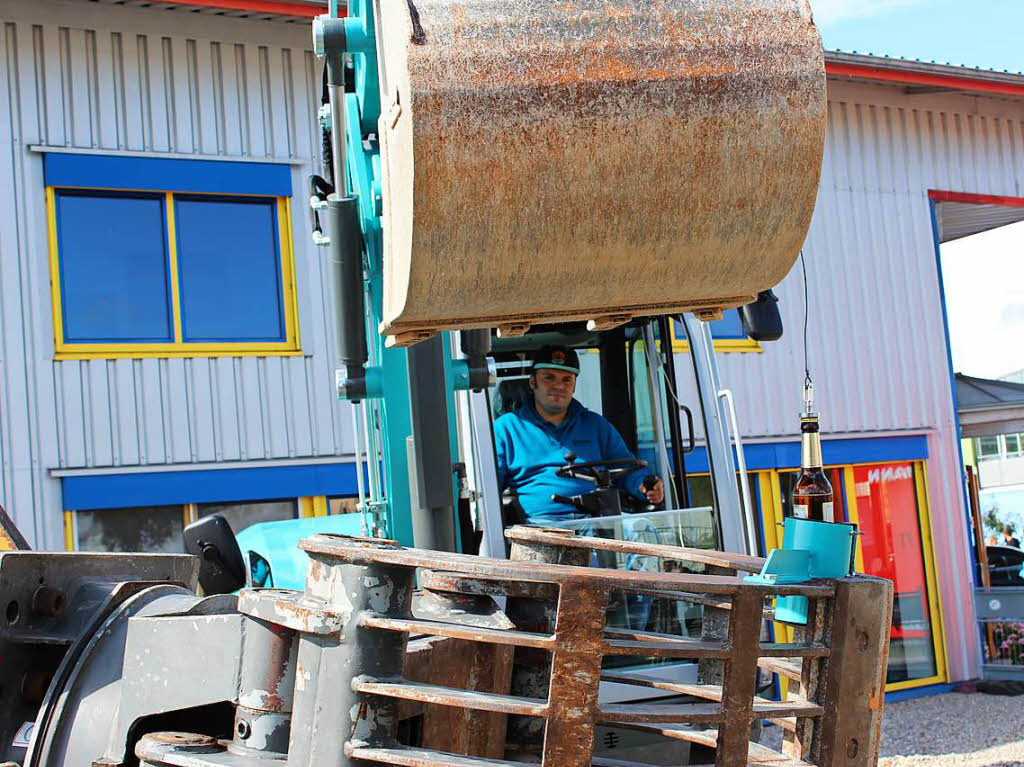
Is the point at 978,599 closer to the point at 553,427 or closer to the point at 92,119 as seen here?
the point at 553,427

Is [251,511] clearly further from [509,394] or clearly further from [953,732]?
[953,732]

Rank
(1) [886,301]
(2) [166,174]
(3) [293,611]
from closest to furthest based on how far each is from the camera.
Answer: (3) [293,611]
(2) [166,174]
(1) [886,301]

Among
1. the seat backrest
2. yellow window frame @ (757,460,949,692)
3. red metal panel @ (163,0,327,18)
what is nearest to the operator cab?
the seat backrest

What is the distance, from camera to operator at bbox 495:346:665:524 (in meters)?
5.08

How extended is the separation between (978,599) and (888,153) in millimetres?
4776

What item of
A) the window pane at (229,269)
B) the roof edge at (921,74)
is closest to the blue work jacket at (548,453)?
the window pane at (229,269)

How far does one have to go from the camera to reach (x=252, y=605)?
2152 millimetres

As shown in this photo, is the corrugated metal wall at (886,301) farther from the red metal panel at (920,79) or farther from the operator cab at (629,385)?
the operator cab at (629,385)

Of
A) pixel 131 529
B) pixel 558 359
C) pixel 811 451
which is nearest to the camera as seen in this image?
pixel 811 451

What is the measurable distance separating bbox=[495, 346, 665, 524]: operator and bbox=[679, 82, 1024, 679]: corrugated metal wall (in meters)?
6.68

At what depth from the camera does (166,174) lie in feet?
29.9

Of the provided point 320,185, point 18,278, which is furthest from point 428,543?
point 18,278

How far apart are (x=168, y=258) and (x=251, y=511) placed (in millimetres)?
2080

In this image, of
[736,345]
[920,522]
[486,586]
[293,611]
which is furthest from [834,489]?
[293,611]
